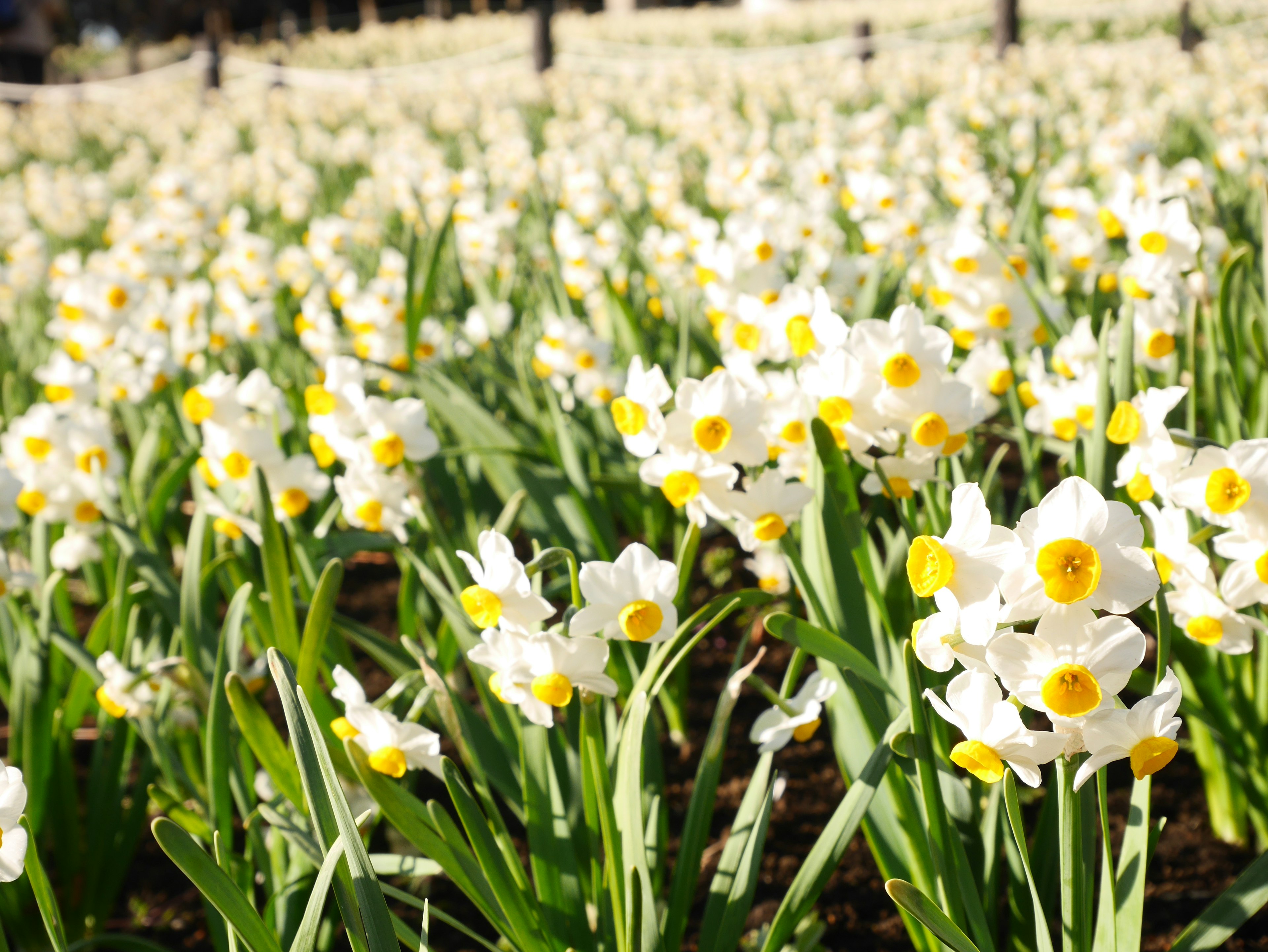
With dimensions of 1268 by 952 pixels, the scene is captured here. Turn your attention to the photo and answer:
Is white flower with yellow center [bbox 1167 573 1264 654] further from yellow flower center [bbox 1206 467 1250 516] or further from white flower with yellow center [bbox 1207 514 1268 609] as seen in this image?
Answer: yellow flower center [bbox 1206 467 1250 516]

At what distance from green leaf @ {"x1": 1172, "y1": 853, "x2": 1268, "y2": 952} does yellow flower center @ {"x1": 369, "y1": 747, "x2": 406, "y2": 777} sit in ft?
2.71

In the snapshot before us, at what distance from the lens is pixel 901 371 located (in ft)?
3.74

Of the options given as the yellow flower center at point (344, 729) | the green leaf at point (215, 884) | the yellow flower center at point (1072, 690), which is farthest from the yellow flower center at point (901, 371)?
the green leaf at point (215, 884)

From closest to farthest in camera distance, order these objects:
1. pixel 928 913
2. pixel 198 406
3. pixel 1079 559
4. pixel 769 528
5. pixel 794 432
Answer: pixel 1079 559 → pixel 928 913 → pixel 769 528 → pixel 794 432 → pixel 198 406

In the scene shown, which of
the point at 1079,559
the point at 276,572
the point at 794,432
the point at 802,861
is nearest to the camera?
the point at 1079,559

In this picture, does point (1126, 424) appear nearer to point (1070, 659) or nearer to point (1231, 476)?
point (1231, 476)

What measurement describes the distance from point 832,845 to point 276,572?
86 cm

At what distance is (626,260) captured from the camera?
3227 mm

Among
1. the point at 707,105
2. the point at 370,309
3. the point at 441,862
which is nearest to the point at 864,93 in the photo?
the point at 707,105

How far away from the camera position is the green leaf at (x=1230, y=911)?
3.22 feet

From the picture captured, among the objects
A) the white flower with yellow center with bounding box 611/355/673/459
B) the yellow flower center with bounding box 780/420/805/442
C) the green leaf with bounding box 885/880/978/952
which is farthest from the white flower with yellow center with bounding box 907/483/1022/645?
the yellow flower center with bounding box 780/420/805/442

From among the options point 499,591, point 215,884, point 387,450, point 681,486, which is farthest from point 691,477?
point 215,884

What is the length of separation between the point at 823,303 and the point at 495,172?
166 inches

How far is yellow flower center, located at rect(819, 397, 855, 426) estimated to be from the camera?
1177mm
